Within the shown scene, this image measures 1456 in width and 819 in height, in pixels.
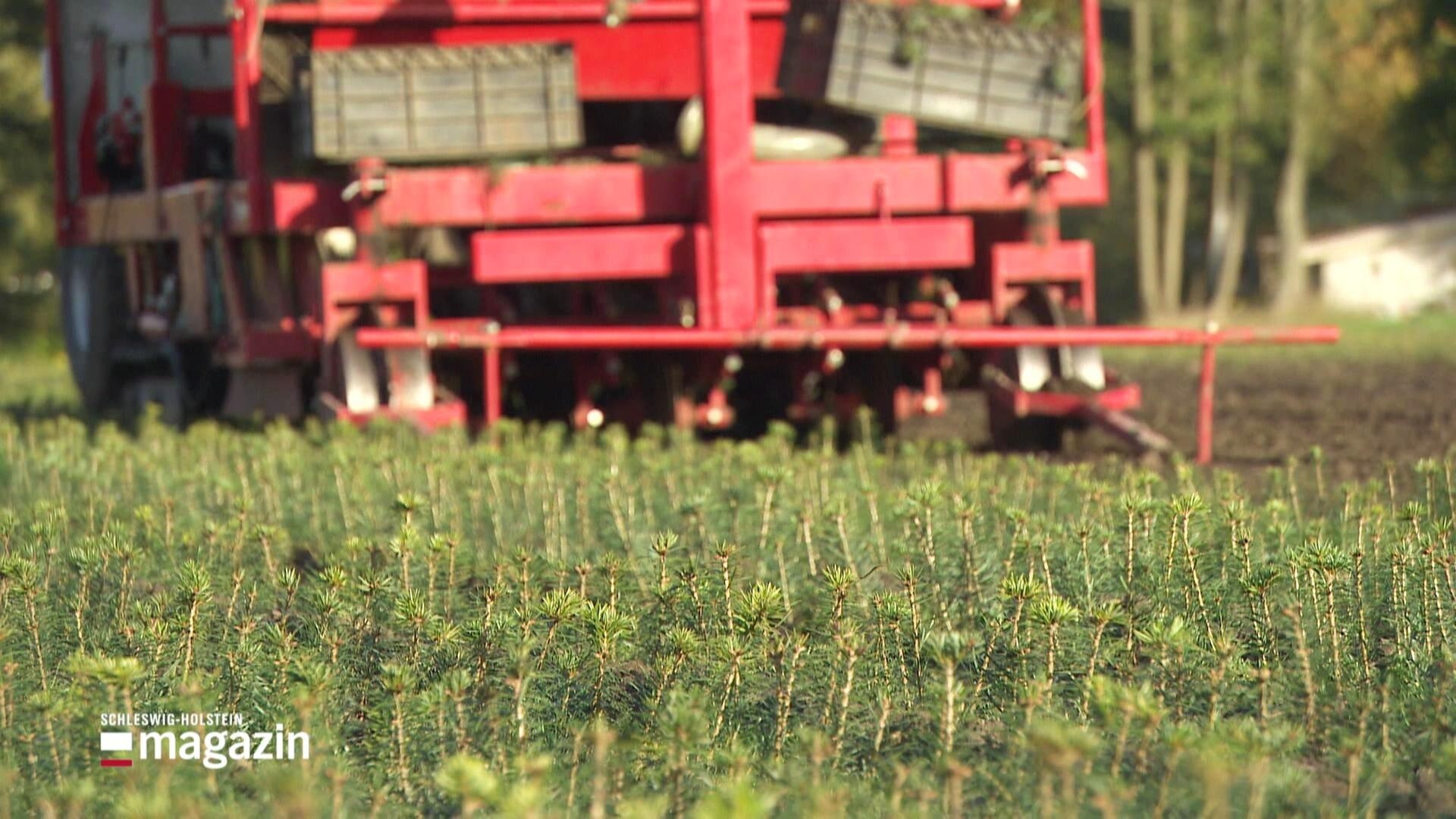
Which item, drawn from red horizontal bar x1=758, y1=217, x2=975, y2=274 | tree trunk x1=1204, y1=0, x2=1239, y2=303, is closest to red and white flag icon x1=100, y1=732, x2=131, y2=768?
red horizontal bar x1=758, y1=217, x2=975, y2=274

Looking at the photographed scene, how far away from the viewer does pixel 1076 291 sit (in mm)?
11188

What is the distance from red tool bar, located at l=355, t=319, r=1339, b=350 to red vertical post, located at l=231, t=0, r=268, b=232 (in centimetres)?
128

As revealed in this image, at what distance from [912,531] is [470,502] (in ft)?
7.21

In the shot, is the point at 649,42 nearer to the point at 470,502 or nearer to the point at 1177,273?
the point at 470,502

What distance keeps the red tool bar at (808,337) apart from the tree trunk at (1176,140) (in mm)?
34744

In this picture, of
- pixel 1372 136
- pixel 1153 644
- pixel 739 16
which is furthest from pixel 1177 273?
pixel 1153 644

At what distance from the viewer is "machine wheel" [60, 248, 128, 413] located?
15258 millimetres

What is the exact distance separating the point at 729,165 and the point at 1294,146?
1464 inches

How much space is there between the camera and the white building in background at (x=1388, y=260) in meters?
51.7

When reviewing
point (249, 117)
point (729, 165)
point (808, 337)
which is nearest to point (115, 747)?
point (808, 337)

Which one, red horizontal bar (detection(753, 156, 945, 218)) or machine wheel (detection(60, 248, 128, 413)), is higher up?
red horizontal bar (detection(753, 156, 945, 218))

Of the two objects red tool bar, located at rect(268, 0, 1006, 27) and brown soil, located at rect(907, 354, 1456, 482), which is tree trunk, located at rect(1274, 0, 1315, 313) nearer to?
brown soil, located at rect(907, 354, 1456, 482)

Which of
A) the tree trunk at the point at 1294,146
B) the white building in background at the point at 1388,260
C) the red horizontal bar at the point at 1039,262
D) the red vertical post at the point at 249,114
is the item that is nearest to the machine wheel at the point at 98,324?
the red vertical post at the point at 249,114

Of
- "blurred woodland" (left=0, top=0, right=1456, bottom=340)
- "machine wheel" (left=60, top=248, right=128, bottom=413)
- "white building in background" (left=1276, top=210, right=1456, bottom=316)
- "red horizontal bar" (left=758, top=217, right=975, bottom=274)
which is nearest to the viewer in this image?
"red horizontal bar" (left=758, top=217, right=975, bottom=274)
